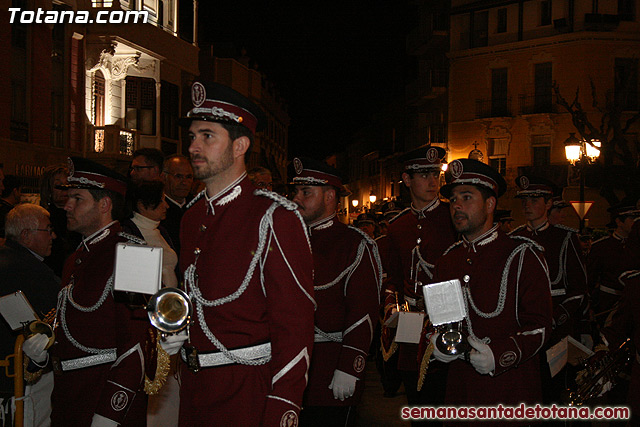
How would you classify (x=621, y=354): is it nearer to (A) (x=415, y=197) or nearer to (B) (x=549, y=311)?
(B) (x=549, y=311)

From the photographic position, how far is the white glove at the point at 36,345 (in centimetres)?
474

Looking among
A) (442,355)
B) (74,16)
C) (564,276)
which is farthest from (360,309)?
(74,16)

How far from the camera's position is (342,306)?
5797 mm

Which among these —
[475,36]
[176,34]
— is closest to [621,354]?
[176,34]

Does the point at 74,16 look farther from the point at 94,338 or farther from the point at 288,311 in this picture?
the point at 288,311

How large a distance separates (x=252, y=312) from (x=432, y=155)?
4.21 metres

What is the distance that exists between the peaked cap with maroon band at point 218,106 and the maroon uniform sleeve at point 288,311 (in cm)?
61

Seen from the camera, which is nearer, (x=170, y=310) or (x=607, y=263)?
(x=170, y=310)

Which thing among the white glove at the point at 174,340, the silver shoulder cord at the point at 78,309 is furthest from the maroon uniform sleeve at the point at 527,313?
the silver shoulder cord at the point at 78,309

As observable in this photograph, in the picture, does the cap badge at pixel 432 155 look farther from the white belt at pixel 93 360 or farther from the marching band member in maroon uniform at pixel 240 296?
the white belt at pixel 93 360

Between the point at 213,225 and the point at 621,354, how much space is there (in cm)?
387

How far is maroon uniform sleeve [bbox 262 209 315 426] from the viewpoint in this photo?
11.0ft

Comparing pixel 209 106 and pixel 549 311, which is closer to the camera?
pixel 209 106

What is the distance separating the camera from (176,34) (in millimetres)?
29078
